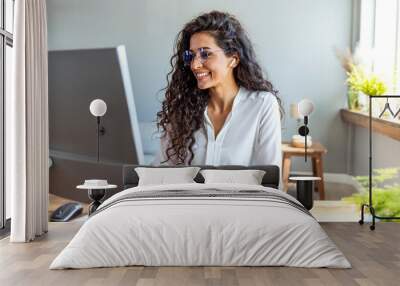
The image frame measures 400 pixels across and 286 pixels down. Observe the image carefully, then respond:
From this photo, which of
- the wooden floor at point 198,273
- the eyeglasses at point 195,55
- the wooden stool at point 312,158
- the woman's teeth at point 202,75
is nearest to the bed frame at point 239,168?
the wooden stool at point 312,158

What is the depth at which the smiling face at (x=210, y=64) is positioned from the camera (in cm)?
691

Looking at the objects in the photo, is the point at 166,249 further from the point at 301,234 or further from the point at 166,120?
the point at 166,120

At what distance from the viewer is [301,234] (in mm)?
4777

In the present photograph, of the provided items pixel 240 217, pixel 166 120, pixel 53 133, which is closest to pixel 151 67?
pixel 166 120

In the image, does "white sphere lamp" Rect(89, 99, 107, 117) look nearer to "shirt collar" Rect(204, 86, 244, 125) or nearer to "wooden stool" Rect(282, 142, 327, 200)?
"shirt collar" Rect(204, 86, 244, 125)

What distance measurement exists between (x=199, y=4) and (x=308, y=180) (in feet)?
6.59

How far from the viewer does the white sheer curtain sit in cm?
579

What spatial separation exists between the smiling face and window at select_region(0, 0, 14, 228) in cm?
166

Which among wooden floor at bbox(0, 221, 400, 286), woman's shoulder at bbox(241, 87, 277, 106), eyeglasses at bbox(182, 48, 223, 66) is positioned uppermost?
eyeglasses at bbox(182, 48, 223, 66)

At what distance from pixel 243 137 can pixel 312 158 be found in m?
0.83

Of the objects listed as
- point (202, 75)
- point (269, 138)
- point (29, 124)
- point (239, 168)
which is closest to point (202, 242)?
point (29, 124)

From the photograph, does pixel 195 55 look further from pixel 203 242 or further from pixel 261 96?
pixel 203 242

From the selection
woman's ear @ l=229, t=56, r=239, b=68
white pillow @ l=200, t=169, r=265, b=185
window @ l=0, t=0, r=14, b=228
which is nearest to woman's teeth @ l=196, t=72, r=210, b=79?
woman's ear @ l=229, t=56, r=239, b=68

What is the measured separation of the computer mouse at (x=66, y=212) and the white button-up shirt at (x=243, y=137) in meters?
1.01
